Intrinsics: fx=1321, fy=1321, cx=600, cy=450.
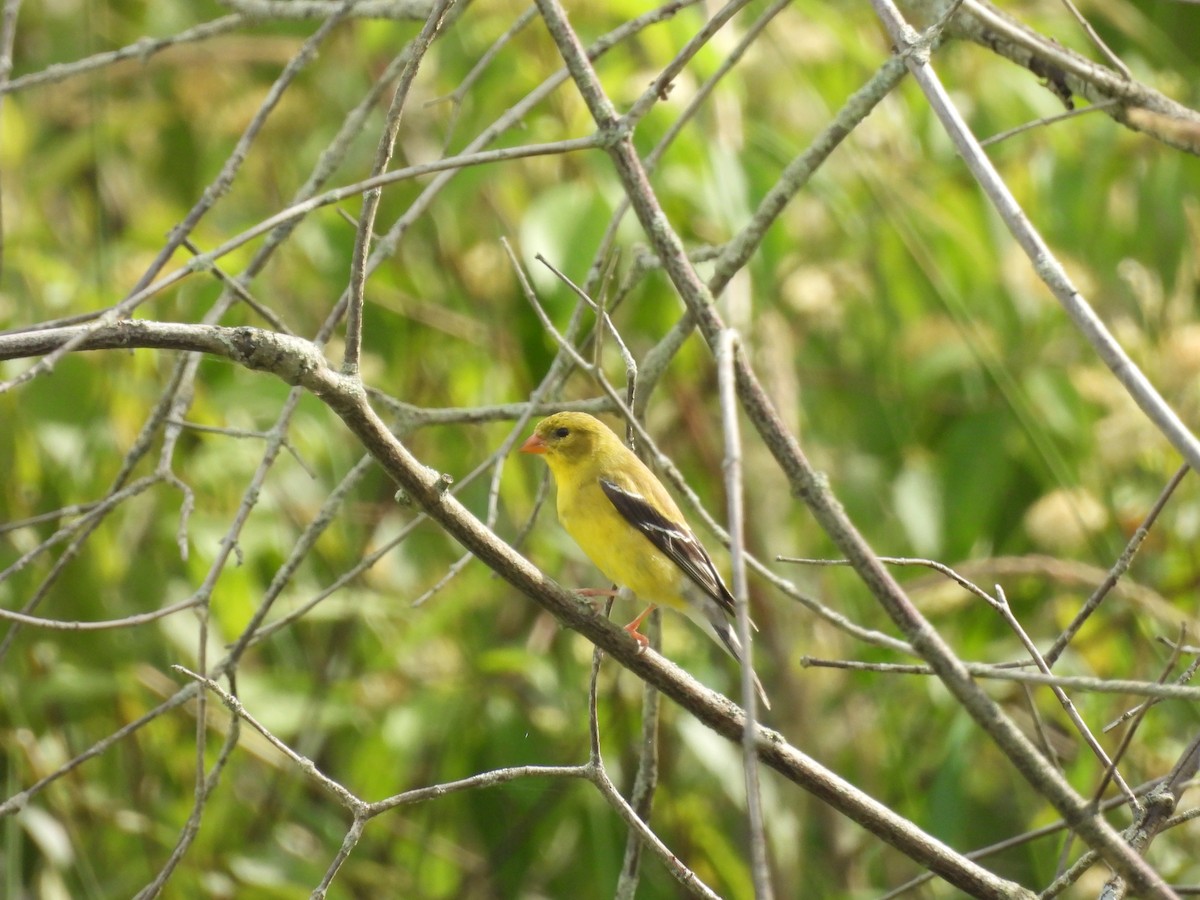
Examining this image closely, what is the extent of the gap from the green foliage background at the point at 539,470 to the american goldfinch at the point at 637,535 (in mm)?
539

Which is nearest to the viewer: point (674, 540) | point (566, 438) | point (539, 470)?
point (674, 540)

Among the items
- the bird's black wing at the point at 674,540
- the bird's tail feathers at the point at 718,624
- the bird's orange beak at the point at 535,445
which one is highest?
the bird's orange beak at the point at 535,445

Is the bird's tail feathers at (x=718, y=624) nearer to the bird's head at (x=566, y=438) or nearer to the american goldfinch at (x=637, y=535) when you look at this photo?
the american goldfinch at (x=637, y=535)

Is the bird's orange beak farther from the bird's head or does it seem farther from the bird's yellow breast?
the bird's yellow breast

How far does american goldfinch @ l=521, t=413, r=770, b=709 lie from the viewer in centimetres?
383

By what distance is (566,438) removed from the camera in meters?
4.23

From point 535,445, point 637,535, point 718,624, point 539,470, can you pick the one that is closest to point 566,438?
point 535,445

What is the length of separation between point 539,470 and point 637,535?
1.47 meters

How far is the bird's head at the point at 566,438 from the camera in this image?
4188 mm

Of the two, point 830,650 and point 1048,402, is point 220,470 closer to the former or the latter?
point 830,650

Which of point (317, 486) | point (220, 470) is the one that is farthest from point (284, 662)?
point (220, 470)

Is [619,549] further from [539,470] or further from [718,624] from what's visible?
[539,470]

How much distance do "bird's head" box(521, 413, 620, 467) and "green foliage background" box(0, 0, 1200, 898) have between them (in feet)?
1.09

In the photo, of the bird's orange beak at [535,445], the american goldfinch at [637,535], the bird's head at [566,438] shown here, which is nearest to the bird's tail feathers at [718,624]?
the american goldfinch at [637,535]
